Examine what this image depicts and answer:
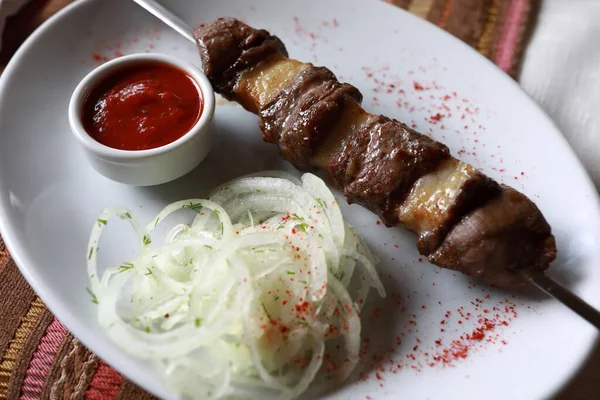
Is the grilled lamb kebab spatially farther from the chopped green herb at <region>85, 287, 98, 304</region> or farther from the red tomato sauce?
the chopped green herb at <region>85, 287, 98, 304</region>

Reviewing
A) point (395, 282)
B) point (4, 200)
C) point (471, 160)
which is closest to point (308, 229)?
point (395, 282)

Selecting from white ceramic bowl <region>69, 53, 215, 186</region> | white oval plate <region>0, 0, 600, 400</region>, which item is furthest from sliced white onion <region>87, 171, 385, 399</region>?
white ceramic bowl <region>69, 53, 215, 186</region>

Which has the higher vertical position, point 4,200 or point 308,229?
point 308,229

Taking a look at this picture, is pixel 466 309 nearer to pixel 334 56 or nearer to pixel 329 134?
pixel 329 134

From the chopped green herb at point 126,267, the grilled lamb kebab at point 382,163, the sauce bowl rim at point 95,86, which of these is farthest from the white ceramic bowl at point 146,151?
the chopped green herb at point 126,267

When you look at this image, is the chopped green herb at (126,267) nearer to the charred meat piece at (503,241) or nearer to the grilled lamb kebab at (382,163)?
the grilled lamb kebab at (382,163)

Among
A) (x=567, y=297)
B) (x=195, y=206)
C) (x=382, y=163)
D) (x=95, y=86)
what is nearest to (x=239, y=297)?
(x=195, y=206)
